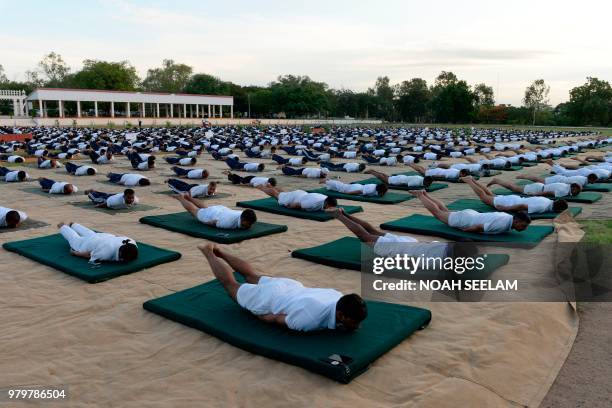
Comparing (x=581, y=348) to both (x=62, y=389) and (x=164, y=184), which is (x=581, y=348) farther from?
(x=164, y=184)

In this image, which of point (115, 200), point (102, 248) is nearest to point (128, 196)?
point (115, 200)

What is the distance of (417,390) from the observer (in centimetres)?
315

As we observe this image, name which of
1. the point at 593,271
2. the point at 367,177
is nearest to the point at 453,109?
the point at 367,177

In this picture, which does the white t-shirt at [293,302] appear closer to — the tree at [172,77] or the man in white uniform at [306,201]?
the man in white uniform at [306,201]

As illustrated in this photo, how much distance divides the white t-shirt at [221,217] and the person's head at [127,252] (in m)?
1.74

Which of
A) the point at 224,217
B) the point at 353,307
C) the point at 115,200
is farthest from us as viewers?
the point at 115,200

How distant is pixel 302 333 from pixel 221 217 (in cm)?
377

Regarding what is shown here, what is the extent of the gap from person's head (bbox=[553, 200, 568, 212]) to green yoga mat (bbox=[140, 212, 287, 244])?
4694 millimetres

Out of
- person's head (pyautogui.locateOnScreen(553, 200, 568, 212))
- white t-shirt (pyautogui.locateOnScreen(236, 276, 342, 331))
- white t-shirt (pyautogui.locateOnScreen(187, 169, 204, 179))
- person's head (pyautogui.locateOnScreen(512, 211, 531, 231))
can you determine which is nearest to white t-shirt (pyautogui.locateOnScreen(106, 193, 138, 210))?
white t-shirt (pyautogui.locateOnScreen(187, 169, 204, 179))

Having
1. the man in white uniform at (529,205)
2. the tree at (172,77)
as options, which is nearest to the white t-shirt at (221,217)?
the man in white uniform at (529,205)

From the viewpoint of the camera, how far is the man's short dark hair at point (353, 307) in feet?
11.3

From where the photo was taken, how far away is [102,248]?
5.48m

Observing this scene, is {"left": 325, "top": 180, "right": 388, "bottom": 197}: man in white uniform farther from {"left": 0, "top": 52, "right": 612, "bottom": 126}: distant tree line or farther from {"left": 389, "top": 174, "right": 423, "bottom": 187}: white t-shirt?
{"left": 0, "top": 52, "right": 612, "bottom": 126}: distant tree line

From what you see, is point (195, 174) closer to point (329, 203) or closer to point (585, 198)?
point (329, 203)
